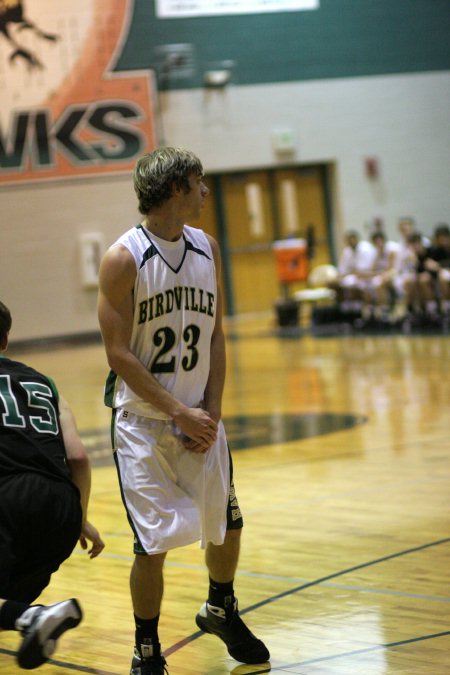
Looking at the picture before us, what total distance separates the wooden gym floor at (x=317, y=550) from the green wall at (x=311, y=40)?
1023 centimetres

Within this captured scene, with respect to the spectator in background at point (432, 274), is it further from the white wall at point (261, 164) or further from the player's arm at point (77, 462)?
the player's arm at point (77, 462)

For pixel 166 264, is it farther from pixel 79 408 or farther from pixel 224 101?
pixel 224 101

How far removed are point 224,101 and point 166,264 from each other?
15.9 m

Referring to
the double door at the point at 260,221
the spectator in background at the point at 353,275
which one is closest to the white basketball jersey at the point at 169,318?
the spectator in background at the point at 353,275

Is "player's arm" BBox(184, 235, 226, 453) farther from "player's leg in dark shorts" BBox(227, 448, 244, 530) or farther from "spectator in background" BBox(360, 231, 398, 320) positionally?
"spectator in background" BBox(360, 231, 398, 320)

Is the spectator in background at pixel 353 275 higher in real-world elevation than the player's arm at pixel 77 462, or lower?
lower

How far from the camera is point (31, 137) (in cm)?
1769

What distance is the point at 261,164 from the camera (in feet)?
62.1

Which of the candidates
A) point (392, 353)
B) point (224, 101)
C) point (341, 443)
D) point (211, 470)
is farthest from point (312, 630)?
point (224, 101)

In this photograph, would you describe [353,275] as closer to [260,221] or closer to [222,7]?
[260,221]

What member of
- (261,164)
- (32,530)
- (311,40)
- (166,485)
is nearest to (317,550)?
(166,485)

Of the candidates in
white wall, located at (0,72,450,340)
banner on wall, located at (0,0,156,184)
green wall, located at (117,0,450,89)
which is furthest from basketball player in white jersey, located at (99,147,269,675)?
green wall, located at (117,0,450,89)

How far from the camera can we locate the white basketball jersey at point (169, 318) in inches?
122

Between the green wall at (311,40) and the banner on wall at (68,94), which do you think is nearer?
the banner on wall at (68,94)
